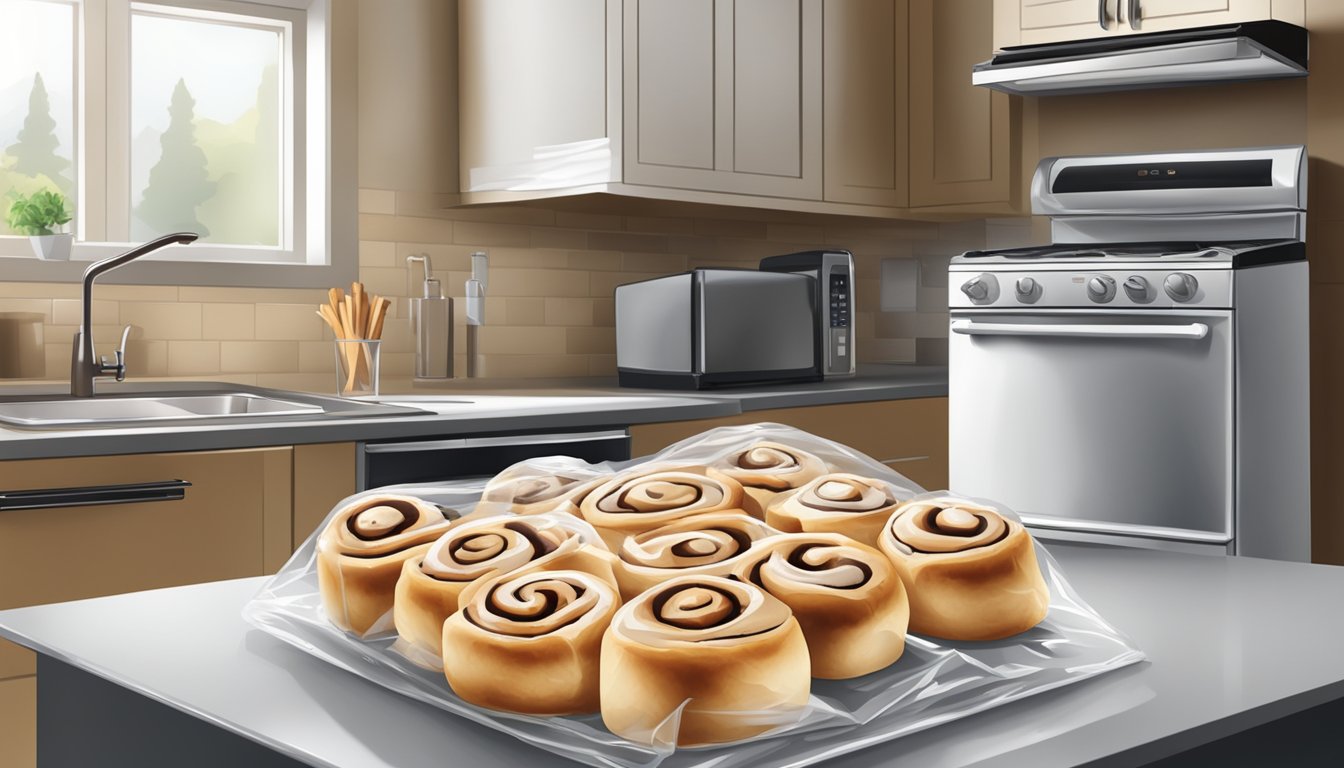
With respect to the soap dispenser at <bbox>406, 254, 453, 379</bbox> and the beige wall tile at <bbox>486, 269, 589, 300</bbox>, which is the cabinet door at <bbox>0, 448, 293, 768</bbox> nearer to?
the soap dispenser at <bbox>406, 254, 453, 379</bbox>

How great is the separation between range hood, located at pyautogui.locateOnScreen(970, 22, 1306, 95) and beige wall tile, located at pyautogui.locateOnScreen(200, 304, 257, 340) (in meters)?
1.89

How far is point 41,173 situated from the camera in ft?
Result: 8.99

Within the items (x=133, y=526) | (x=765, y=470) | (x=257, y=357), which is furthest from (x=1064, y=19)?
(x=765, y=470)

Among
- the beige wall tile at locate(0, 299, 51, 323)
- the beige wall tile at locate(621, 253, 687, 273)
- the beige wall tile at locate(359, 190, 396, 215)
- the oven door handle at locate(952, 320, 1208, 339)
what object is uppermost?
the beige wall tile at locate(359, 190, 396, 215)

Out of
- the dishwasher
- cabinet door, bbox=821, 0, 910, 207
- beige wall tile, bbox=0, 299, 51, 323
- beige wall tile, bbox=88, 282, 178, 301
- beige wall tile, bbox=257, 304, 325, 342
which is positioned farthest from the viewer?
cabinet door, bbox=821, 0, 910, 207

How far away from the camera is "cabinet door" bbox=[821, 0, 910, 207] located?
3502 millimetres

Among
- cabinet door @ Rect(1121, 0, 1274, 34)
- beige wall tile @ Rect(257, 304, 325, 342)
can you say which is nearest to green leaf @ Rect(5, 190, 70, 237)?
beige wall tile @ Rect(257, 304, 325, 342)

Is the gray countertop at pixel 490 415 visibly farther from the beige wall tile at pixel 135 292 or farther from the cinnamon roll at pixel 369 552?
the cinnamon roll at pixel 369 552

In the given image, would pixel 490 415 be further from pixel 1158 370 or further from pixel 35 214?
pixel 1158 370

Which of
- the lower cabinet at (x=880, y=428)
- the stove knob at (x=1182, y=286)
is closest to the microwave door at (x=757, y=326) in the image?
the lower cabinet at (x=880, y=428)

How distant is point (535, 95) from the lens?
3033 millimetres

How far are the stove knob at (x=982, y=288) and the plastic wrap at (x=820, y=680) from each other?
7.82ft

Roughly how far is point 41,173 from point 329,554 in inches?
97.2

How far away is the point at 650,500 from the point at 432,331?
2446 millimetres
